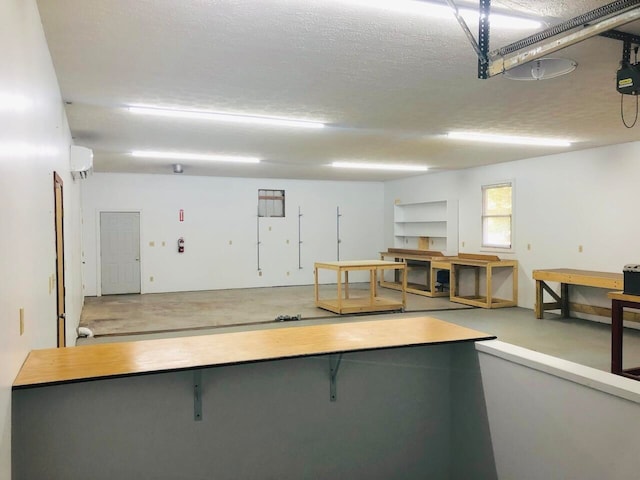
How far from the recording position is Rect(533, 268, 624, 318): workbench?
623 centimetres

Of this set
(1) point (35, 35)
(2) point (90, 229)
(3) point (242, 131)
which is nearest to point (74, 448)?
(1) point (35, 35)

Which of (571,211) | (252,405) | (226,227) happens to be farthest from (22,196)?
(226,227)

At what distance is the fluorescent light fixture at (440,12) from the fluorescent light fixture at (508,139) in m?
3.35

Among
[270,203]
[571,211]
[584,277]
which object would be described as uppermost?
[270,203]

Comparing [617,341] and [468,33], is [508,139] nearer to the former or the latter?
[617,341]

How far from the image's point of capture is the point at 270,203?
1183cm

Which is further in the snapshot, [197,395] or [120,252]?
[120,252]

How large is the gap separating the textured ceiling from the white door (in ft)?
11.9

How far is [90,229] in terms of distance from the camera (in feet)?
33.1

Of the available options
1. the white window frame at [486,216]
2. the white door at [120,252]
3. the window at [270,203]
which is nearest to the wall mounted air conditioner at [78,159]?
the white door at [120,252]

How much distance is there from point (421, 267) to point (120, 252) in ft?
22.9

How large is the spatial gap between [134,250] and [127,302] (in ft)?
5.44

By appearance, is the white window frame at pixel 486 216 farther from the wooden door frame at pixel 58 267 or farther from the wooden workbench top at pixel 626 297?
the wooden door frame at pixel 58 267

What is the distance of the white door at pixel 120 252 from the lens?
10.3 meters
